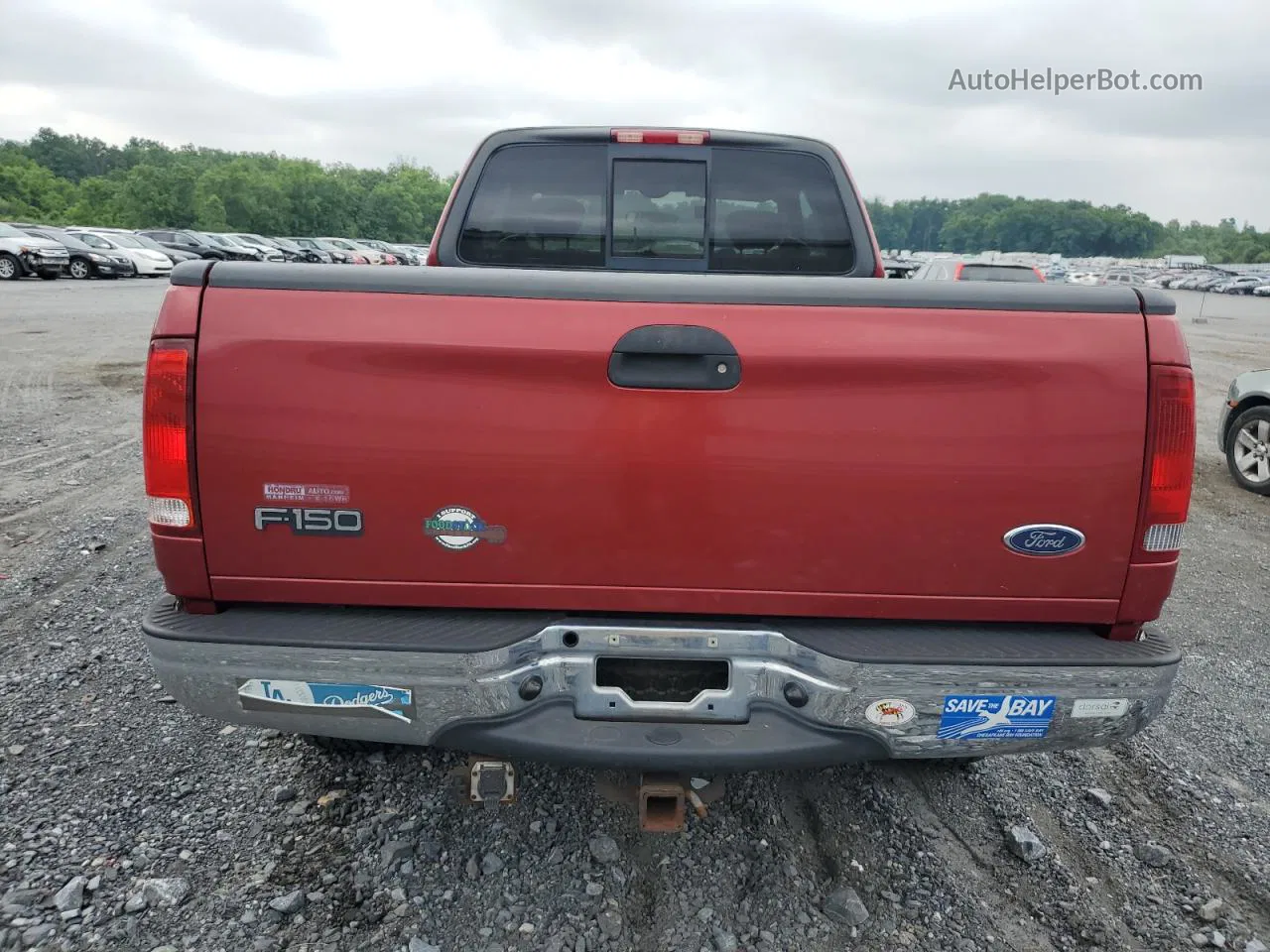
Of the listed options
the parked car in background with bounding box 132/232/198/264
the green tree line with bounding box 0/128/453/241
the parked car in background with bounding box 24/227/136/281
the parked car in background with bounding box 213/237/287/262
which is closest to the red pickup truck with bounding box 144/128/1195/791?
the parked car in background with bounding box 24/227/136/281

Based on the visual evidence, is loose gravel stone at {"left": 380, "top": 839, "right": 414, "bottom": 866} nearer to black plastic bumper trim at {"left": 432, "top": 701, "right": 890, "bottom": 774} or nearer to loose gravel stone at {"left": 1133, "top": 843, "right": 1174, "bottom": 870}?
black plastic bumper trim at {"left": 432, "top": 701, "right": 890, "bottom": 774}

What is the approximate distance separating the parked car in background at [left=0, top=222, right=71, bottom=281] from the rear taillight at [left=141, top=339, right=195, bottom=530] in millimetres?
28682

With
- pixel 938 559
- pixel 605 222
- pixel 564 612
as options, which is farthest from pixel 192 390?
pixel 605 222

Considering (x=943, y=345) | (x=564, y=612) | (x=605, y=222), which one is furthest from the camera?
(x=605, y=222)

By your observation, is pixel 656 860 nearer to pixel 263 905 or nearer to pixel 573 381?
pixel 263 905

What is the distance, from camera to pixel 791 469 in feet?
6.89

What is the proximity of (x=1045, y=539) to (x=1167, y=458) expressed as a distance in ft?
1.09

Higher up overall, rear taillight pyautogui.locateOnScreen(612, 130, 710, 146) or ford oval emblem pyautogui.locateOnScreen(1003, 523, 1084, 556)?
rear taillight pyautogui.locateOnScreen(612, 130, 710, 146)

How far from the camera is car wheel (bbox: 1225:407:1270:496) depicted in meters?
7.30

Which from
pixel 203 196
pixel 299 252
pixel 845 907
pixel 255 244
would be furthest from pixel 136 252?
pixel 203 196

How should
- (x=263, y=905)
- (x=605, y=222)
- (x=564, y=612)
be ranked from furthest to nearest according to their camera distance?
(x=605, y=222) < (x=263, y=905) < (x=564, y=612)

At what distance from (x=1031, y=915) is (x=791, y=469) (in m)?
1.51

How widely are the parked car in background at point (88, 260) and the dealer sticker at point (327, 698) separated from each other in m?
30.3

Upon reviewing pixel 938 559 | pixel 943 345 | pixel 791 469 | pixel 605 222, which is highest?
pixel 605 222
